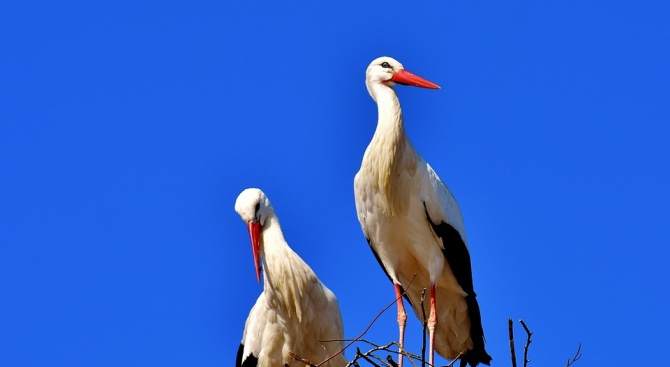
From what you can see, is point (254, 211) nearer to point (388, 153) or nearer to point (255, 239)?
point (255, 239)

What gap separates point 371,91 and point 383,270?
902 millimetres

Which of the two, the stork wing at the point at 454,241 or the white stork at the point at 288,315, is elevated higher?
the stork wing at the point at 454,241

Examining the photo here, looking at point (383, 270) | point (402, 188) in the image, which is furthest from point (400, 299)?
point (402, 188)

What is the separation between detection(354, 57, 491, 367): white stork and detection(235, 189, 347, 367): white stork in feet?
1.19

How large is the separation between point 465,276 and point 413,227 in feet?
1.41

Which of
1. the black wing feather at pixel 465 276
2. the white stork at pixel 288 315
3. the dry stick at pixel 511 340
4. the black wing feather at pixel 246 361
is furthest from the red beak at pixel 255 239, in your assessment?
the dry stick at pixel 511 340

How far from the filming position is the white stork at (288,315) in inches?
270

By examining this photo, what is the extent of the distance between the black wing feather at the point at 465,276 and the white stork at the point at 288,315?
2.01ft

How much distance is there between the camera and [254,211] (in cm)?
701

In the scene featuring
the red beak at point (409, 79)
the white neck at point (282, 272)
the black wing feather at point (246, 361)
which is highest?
the red beak at point (409, 79)

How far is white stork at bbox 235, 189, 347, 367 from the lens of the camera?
6.86m

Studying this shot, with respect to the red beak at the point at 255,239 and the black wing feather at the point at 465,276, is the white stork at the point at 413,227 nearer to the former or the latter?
the black wing feather at the point at 465,276

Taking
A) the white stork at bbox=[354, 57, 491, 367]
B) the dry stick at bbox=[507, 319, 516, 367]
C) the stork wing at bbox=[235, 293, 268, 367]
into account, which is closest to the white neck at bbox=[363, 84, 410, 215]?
the white stork at bbox=[354, 57, 491, 367]

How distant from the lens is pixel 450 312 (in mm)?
7297
